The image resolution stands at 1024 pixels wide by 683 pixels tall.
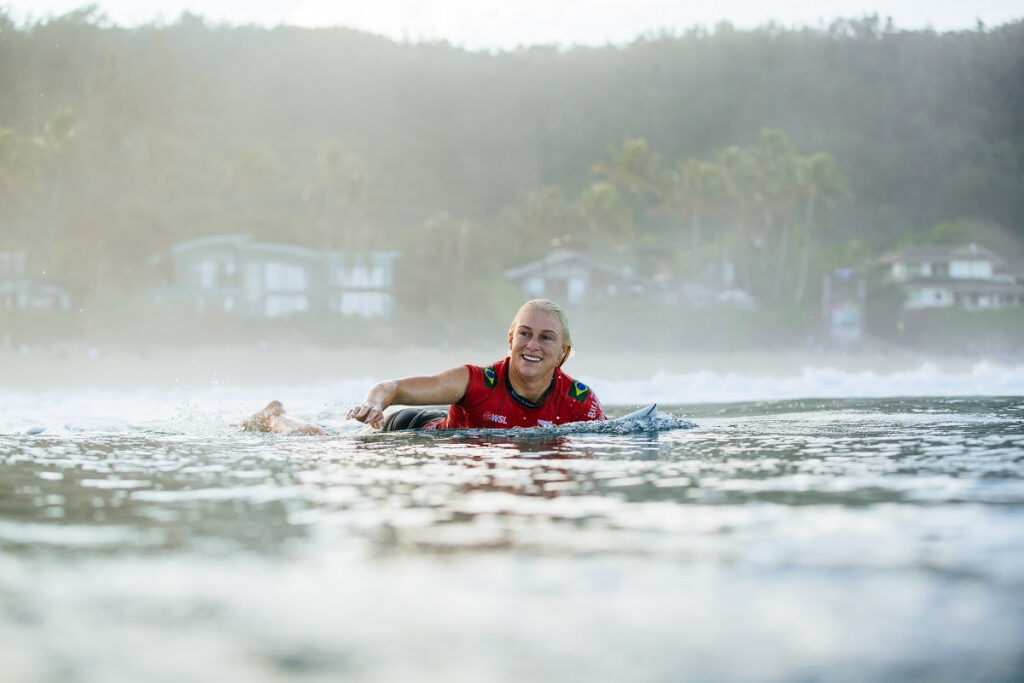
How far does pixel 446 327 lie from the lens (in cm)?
4422

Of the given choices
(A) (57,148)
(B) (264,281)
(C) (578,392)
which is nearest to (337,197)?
(B) (264,281)

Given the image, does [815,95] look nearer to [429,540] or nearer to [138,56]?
[138,56]

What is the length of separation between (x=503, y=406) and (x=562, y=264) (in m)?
46.1

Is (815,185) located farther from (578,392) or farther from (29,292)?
(578,392)

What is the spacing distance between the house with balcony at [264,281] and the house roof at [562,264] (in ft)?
22.0

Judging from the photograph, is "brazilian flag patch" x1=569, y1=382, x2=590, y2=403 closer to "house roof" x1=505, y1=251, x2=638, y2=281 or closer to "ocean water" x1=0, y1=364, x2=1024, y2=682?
"ocean water" x1=0, y1=364, x2=1024, y2=682

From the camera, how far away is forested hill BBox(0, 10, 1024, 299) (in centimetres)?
5653

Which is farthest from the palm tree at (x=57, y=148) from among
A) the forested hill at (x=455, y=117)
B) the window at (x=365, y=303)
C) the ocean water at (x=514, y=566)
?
the ocean water at (x=514, y=566)

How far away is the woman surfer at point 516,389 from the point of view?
18.3ft

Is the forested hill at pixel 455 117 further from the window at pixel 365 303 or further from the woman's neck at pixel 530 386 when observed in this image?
the woman's neck at pixel 530 386

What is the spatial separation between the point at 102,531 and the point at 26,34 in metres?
70.0

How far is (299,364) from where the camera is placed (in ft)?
96.5

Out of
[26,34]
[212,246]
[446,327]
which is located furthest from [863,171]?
[26,34]

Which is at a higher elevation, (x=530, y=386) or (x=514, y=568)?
(x=530, y=386)
